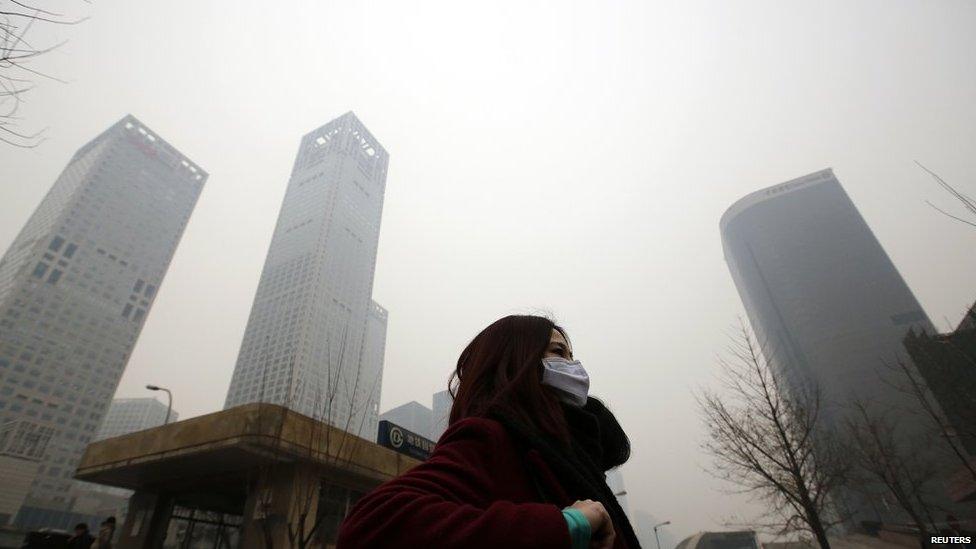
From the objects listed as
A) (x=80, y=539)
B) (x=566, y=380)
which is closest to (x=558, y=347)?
(x=566, y=380)

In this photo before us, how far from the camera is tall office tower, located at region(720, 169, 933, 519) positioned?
243 ft

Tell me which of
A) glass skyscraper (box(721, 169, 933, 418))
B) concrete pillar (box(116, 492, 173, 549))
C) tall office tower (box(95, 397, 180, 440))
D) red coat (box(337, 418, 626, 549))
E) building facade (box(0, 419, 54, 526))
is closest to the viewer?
red coat (box(337, 418, 626, 549))

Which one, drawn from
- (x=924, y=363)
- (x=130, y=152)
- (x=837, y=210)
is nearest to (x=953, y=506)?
(x=924, y=363)

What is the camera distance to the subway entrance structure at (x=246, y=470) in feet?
32.1

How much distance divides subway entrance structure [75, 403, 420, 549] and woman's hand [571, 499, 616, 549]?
795 cm

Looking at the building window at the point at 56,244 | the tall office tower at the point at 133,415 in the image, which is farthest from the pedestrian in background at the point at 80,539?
the tall office tower at the point at 133,415

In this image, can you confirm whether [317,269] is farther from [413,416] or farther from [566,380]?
[566,380]

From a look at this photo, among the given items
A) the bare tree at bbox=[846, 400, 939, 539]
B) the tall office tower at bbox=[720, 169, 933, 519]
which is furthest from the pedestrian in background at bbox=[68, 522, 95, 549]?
the tall office tower at bbox=[720, 169, 933, 519]

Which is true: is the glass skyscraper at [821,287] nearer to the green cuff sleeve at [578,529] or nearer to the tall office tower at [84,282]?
the green cuff sleeve at [578,529]

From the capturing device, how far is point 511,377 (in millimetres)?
1985

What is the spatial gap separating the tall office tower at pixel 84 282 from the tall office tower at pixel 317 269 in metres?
33.2

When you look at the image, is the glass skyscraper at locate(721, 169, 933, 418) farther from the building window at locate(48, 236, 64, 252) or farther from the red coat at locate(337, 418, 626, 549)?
the building window at locate(48, 236, 64, 252)

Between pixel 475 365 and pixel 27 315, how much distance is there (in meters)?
133

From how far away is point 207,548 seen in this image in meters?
33.5
